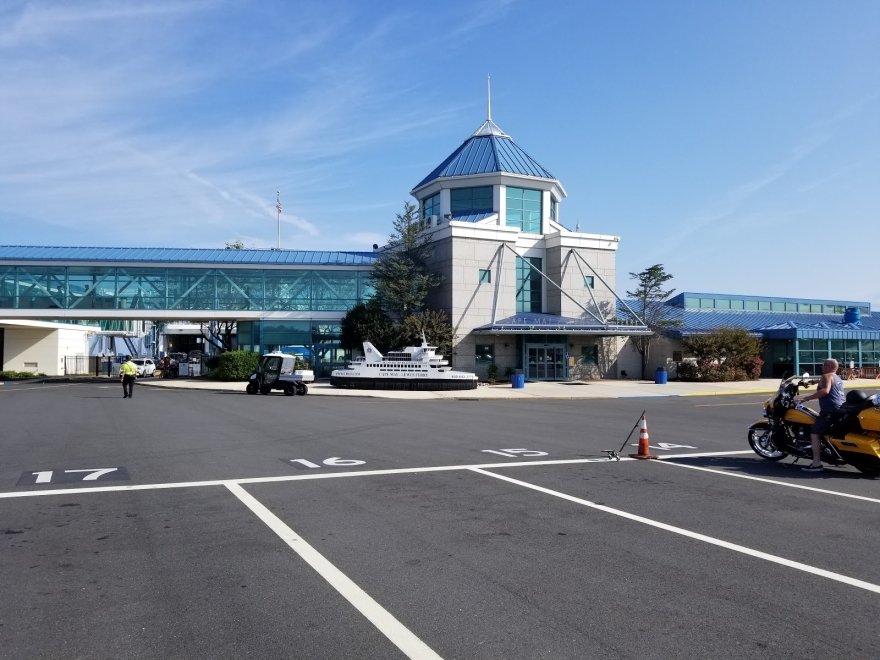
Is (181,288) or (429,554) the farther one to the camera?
(181,288)

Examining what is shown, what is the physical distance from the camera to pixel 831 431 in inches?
425

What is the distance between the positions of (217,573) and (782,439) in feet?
30.6

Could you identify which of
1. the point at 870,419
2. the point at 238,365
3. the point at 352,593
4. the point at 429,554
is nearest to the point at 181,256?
the point at 238,365

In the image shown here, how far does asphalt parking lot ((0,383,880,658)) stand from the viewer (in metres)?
4.49

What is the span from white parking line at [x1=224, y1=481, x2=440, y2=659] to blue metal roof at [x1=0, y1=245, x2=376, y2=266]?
132ft

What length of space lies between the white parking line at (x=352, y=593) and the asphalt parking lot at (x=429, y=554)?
24 mm

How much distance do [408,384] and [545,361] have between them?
11926 mm

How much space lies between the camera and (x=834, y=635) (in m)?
4.50

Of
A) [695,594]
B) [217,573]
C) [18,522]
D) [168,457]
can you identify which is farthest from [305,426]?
[695,594]

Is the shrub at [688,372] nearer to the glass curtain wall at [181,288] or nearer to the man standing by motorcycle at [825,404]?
the glass curtain wall at [181,288]

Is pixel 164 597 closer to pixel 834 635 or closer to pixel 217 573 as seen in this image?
pixel 217 573

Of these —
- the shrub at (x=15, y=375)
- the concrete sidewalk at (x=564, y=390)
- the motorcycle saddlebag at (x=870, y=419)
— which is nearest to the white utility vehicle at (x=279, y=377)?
the concrete sidewalk at (x=564, y=390)

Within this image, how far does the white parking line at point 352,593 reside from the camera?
4344 mm

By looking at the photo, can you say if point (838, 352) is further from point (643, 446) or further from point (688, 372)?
point (643, 446)
